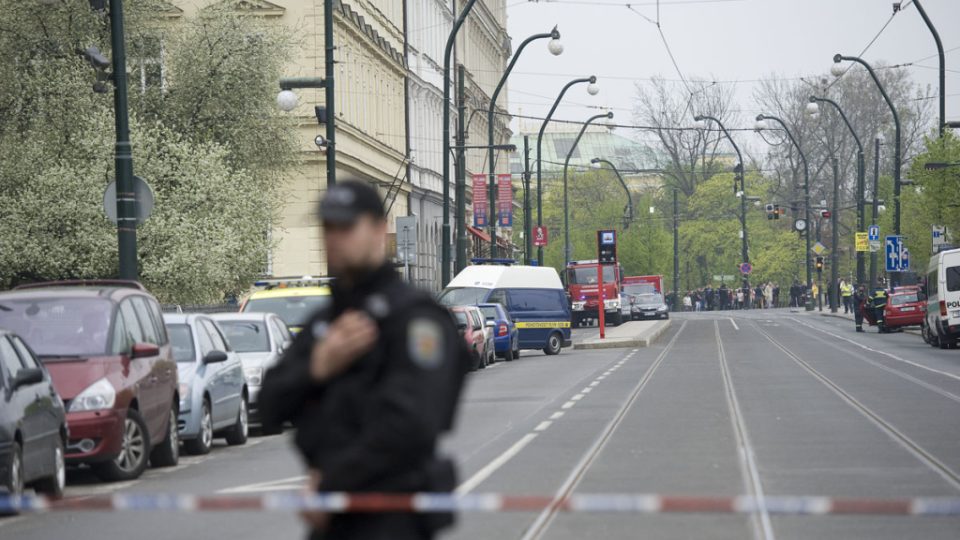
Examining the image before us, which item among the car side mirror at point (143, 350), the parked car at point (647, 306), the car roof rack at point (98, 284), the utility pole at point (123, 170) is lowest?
the parked car at point (647, 306)

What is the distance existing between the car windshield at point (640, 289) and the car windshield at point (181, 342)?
68.3 m

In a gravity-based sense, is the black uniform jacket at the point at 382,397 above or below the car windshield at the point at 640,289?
above

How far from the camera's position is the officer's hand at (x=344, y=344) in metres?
4.82

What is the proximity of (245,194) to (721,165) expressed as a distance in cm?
8316

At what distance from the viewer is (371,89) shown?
6141 cm

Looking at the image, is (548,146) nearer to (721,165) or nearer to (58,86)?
(721,165)

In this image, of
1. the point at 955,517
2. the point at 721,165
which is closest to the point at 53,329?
the point at 955,517

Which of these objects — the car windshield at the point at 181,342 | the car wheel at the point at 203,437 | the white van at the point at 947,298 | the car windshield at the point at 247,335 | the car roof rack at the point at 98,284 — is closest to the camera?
the car roof rack at the point at 98,284

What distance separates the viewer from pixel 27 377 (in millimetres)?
13227

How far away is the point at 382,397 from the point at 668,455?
38.9 feet

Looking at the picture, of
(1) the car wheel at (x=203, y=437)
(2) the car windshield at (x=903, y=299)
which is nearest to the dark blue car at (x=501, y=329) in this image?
(2) the car windshield at (x=903, y=299)

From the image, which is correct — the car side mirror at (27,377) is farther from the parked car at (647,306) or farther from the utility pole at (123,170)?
the parked car at (647,306)

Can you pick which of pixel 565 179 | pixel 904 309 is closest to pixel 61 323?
pixel 904 309

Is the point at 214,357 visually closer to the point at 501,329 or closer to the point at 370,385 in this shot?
the point at 370,385
